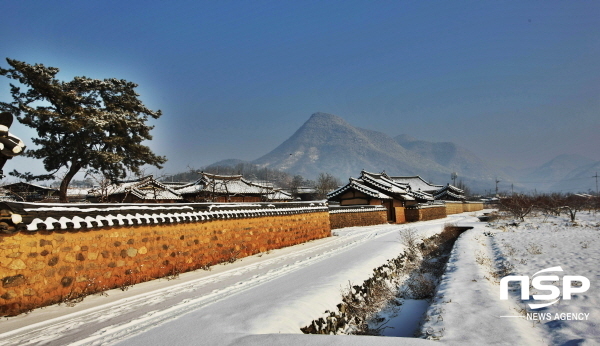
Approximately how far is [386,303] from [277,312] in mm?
4375

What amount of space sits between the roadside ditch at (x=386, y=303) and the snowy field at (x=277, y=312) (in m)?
0.12

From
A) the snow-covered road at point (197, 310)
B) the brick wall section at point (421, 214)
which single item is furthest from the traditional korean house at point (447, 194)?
the snow-covered road at point (197, 310)

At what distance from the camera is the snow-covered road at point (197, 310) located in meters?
4.68

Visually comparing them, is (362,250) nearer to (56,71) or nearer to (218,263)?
(218,263)

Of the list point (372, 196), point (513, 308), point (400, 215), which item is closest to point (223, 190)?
point (372, 196)

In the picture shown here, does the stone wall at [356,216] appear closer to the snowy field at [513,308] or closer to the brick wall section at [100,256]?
the snowy field at [513,308]

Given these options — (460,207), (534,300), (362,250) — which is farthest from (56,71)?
(460,207)

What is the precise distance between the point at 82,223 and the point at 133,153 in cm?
1445

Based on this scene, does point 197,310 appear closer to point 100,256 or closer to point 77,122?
point 100,256

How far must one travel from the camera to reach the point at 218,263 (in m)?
10.8

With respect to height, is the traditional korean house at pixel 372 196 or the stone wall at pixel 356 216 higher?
the traditional korean house at pixel 372 196

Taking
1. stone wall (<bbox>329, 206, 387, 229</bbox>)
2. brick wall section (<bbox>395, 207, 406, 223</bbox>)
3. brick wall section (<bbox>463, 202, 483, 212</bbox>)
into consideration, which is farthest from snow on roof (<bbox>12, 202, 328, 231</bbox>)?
brick wall section (<bbox>463, 202, 483, 212</bbox>)

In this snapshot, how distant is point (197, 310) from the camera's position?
229 inches

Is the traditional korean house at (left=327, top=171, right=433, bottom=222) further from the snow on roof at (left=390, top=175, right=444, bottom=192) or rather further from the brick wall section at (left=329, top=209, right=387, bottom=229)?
the snow on roof at (left=390, top=175, right=444, bottom=192)
